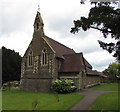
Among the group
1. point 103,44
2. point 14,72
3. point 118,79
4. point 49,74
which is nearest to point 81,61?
point 49,74

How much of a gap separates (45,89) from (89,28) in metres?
24.4

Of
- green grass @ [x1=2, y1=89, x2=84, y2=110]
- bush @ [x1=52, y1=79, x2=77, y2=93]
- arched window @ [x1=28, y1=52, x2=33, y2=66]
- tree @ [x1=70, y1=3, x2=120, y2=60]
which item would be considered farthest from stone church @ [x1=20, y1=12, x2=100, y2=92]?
tree @ [x1=70, y1=3, x2=120, y2=60]

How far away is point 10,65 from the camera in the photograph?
153 ft

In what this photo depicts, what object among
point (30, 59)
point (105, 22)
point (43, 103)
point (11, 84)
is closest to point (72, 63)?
point (30, 59)

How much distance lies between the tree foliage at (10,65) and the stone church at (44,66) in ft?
20.1

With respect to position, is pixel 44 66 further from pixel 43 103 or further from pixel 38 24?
pixel 43 103

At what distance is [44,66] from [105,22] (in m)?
26.1

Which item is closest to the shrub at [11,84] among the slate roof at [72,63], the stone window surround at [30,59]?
the stone window surround at [30,59]

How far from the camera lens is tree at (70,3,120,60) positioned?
13.3 meters

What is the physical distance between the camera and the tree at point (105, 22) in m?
13.3

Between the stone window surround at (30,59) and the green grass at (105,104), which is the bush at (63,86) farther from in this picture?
the green grass at (105,104)

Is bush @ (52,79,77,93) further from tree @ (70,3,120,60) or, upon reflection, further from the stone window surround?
tree @ (70,3,120,60)

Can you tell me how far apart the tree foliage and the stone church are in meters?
6.11

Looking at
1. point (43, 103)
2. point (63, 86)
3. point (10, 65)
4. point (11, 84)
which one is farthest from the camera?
point (11, 84)
